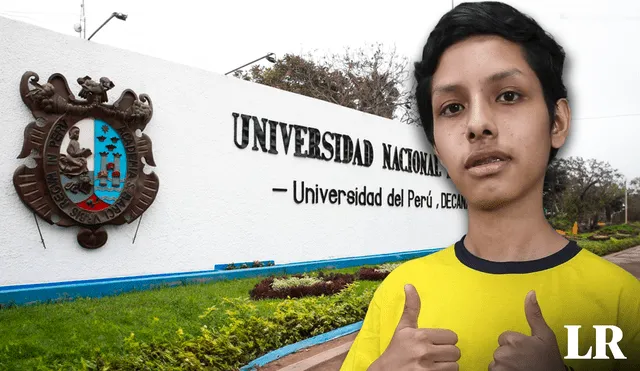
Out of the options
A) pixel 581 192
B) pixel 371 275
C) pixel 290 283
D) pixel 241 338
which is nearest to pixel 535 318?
pixel 581 192

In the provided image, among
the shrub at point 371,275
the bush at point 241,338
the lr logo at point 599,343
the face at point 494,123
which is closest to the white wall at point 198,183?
the shrub at point 371,275

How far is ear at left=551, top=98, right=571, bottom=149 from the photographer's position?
0.72 m

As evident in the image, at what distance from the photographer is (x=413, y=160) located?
10.8m

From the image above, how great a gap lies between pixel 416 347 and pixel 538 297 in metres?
0.16

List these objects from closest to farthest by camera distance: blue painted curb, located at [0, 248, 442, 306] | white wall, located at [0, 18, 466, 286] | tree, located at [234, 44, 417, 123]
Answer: blue painted curb, located at [0, 248, 442, 306], white wall, located at [0, 18, 466, 286], tree, located at [234, 44, 417, 123]

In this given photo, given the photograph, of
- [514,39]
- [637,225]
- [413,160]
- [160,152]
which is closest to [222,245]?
[160,152]

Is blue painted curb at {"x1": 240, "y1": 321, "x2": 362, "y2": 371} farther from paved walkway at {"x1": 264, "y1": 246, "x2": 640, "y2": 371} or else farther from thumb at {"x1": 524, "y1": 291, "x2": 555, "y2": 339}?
thumb at {"x1": 524, "y1": 291, "x2": 555, "y2": 339}

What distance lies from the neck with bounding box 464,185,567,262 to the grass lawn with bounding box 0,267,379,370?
120 inches

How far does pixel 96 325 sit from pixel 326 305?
182 centimetres

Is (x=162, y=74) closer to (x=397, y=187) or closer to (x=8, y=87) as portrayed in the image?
(x=8, y=87)

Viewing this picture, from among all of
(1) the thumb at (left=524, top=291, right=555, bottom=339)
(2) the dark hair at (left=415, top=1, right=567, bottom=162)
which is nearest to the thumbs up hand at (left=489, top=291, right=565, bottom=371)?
(1) the thumb at (left=524, top=291, right=555, bottom=339)

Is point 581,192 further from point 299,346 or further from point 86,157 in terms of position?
point 86,157

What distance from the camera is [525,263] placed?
2.28 ft

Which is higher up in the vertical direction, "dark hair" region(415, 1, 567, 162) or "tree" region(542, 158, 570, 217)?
"dark hair" region(415, 1, 567, 162)
